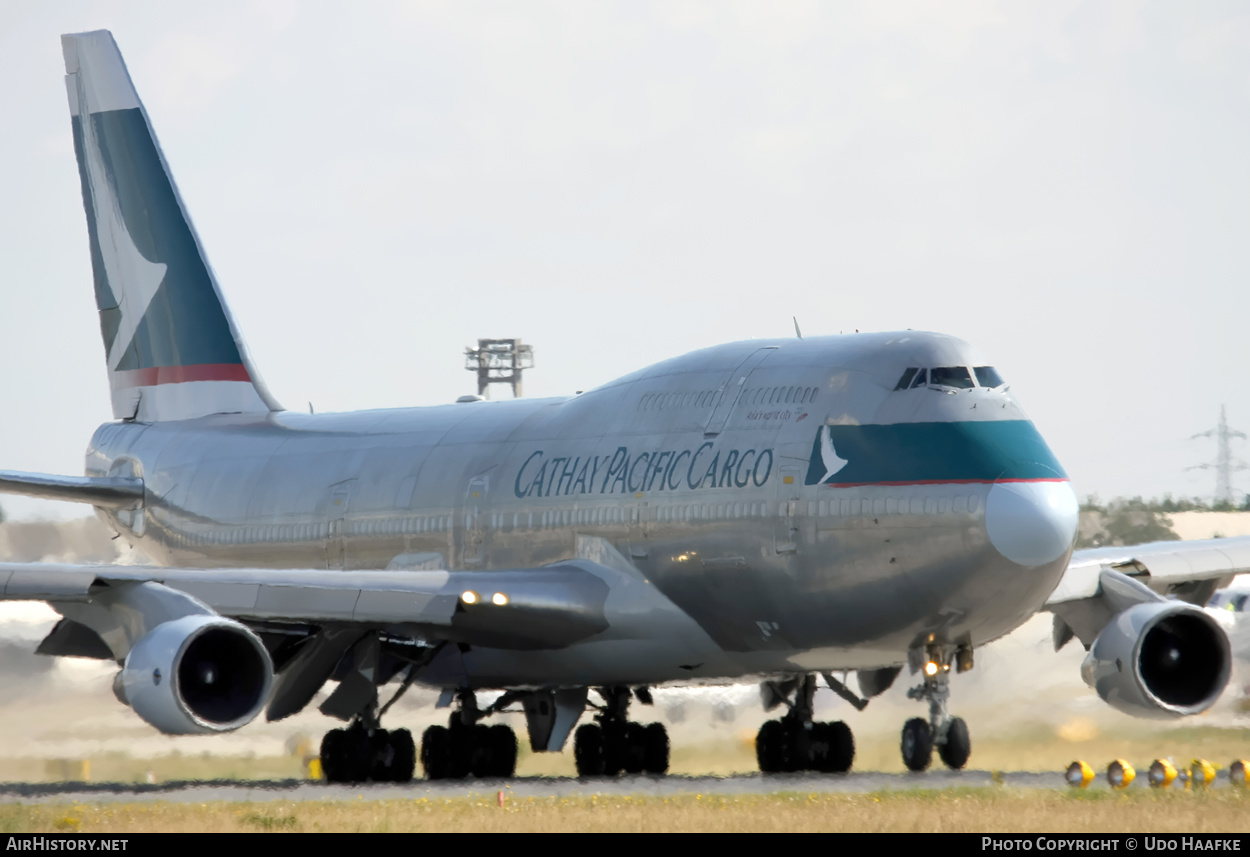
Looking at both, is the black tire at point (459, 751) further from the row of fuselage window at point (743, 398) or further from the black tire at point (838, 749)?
the row of fuselage window at point (743, 398)

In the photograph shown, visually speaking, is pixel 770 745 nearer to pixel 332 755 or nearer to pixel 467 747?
pixel 467 747

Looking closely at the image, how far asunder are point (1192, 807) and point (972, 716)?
10789 mm

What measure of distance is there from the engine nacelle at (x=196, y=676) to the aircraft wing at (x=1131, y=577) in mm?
9052

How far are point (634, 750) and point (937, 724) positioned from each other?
527cm

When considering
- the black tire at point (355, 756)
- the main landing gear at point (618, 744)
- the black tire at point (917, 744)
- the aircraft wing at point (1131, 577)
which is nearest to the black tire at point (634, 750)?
the main landing gear at point (618, 744)

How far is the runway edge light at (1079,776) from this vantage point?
21.4 metres

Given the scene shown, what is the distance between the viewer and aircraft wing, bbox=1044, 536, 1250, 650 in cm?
2442

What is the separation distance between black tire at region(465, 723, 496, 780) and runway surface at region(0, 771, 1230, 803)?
0.48 metres

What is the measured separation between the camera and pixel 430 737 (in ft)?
83.7

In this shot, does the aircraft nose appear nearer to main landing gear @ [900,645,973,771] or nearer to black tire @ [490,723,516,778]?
main landing gear @ [900,645,973,771]

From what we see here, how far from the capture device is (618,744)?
85.1 feet

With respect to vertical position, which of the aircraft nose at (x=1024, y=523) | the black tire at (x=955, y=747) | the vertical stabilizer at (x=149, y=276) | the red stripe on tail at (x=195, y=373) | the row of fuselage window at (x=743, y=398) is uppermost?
the vertical stabilizer at (x=149, y=276)

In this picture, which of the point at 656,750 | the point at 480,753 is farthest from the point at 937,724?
the point at 480,753

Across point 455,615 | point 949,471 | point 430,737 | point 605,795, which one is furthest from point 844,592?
point 430,737
